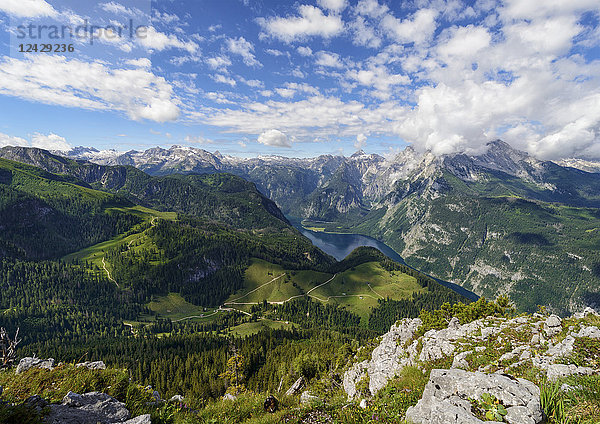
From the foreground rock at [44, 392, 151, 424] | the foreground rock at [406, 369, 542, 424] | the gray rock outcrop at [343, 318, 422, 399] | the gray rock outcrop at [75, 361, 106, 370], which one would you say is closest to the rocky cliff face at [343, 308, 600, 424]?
the foreground rock at [406, 369, 542, 424]

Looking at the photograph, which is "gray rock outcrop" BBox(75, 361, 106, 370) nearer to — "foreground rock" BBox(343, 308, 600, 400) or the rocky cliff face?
the rocky cliff face

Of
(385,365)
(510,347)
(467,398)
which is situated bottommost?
(385,365)

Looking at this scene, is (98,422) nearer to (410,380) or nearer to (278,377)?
(410,380)

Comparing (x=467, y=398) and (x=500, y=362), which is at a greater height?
(x=467, y=398)

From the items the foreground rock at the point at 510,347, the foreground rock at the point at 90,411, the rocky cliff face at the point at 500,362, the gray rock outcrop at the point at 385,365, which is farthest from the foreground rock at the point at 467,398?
the gray rock outcrop at the point at 385,365

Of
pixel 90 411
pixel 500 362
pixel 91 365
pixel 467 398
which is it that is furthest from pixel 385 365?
pixel 90 411

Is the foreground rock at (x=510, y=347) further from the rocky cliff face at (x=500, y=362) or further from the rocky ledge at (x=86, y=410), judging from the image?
the rocky ledge at (x=86, y=410)

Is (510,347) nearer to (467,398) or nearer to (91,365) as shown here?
(467,398)

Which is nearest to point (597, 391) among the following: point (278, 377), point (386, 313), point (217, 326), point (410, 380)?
point (410, 380)
